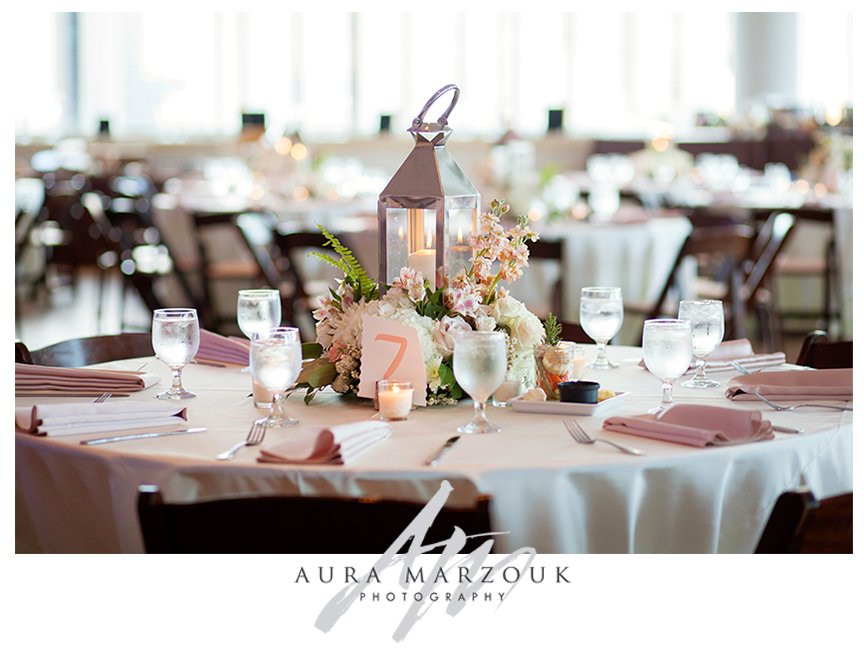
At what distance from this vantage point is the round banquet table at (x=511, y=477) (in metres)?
1.72

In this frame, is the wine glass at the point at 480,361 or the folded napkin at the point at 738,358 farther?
the folded napkin at the point at 738,358

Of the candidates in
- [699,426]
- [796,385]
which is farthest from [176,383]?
[796,385]

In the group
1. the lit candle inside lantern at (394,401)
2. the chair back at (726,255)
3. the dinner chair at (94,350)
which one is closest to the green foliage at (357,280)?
the lit candle inside lantern at (394,401)

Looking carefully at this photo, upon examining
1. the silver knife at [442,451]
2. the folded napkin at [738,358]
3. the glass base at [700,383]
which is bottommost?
the silver knife at [442,451]

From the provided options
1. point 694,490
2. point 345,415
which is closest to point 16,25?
point 345,415

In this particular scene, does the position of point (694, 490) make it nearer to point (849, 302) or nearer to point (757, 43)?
point (849, 302)

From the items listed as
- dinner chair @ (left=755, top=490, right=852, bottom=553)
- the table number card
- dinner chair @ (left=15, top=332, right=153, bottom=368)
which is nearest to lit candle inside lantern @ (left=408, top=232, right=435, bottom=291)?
the table number card

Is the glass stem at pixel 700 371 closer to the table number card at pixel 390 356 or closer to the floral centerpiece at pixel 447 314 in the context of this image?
the floral centerpiece at pixel 447 314

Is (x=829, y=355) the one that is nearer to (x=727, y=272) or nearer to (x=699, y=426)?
(x=699, y=426)

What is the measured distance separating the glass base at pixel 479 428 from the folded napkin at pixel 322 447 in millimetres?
176

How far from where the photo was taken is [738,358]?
2504 millimetres

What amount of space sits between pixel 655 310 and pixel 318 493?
3383 millimetres

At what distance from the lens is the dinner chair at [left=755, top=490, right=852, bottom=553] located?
1.55m

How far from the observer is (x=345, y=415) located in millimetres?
2045
